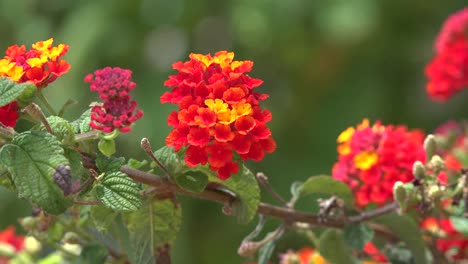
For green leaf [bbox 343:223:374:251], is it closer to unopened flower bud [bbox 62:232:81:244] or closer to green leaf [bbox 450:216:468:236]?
green leaf [bbox 450:216:468:236]

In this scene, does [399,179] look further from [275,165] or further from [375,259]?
[275,165]

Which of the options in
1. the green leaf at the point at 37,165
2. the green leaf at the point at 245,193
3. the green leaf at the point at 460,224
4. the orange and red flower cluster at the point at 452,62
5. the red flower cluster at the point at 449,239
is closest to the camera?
the green leaf at the point at 37,165

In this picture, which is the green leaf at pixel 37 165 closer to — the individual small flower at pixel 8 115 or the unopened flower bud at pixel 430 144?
the individual small flower at pixel 8 115

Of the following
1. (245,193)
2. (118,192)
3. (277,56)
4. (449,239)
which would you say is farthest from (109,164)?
(277,56)

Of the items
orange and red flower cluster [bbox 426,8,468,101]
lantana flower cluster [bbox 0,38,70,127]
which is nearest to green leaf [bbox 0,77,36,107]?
lantana flower cluster [bbox 0,38,70,127]

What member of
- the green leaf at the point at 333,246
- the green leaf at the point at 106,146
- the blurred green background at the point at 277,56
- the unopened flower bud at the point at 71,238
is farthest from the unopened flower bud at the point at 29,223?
the blurred green background at the point at 277,56

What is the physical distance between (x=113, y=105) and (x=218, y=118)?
7cm

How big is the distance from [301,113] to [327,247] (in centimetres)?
200

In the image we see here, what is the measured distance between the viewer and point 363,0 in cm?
261

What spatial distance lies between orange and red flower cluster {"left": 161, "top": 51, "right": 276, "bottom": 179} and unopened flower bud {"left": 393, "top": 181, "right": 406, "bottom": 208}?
6.3 inches

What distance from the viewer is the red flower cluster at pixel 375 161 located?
0.92 meters

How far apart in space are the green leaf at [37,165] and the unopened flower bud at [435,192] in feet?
1.08

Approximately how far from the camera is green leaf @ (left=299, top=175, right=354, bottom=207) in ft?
2.76

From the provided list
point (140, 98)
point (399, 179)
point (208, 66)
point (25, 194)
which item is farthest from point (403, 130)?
point (140, 98)
